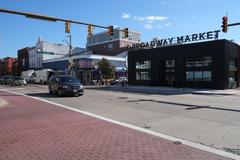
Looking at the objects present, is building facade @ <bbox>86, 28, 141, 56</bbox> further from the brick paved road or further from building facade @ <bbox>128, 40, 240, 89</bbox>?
the brick paved road

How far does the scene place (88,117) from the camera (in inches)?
501

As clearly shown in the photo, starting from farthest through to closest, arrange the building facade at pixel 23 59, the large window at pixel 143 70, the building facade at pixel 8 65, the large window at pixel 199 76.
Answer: the building facade at pixel 8 65 → the building facade at pixel 23 59 → the large window at pixel 143 70 → the large window at pixel 199 76

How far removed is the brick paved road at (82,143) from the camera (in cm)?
669

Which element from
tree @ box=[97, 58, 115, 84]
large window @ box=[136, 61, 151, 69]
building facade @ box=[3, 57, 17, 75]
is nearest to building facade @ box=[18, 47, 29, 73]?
building facade @ box=[3, 57, 17, 75]

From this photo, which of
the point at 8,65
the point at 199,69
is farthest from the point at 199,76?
the point at 8,65

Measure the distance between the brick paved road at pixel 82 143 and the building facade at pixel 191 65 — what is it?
30646 mm

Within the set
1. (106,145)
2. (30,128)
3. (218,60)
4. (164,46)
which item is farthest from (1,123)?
(164,46)

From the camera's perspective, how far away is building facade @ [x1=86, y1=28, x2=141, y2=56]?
336ft

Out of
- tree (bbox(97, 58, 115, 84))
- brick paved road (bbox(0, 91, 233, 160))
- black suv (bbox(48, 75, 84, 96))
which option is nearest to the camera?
brick paved road (bbox(0, 91, 233, 160))

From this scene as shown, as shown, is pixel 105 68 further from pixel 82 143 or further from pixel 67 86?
pixel 82 143

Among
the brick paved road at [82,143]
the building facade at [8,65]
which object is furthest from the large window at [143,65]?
the building facade at [8,65]

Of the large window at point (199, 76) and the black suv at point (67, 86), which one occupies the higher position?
the large window at point (199, 76)

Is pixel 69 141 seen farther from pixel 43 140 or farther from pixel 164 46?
pixel 164 46

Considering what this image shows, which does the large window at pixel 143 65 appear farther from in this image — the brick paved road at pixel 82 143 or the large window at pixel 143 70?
the brick paved road at pixel 82 143
